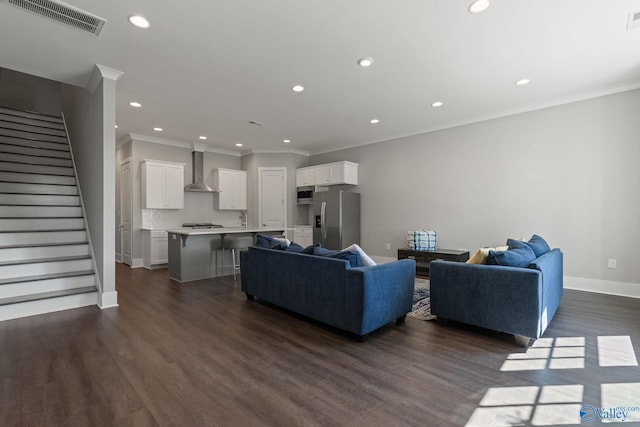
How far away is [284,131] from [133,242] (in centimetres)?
397

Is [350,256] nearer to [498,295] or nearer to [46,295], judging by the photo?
[498,295]

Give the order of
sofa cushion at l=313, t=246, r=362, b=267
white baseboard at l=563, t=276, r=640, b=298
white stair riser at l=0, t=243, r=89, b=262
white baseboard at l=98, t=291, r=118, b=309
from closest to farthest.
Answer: sofa cushion at l=313, t=246, r=362, b=267 → white baseboard at l=98, t=291, r=118, b=309 → white stair riser at l=0, t=243, r=89, b=262 → white baseboard at l=563, t=276, r=640, b=298

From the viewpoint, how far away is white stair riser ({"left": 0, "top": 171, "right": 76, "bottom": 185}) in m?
4.70

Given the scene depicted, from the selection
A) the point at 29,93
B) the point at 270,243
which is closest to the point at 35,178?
the point at 29,93

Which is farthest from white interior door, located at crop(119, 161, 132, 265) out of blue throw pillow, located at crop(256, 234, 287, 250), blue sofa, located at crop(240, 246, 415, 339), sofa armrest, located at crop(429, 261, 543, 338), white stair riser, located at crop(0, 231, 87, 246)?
sofa armrest, located at crop(429, 261, 543, 338)

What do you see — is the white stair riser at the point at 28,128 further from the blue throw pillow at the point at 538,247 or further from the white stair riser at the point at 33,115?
the blue throw pillow at the point at 538,247

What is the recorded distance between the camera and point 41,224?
171 inches

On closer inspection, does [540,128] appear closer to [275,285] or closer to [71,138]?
[275,285]

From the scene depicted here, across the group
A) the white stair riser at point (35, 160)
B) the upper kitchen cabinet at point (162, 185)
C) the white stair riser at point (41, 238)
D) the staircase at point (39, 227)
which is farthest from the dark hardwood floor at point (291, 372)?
the upper kitchen cabinet at point (162, 185)

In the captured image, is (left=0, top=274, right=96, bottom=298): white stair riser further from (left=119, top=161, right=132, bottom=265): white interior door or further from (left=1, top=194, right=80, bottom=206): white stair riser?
(left=119, top=161, right=132, bottom=265): white interior door

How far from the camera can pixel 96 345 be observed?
2.64m

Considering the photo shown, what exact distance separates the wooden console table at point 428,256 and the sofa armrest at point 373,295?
2.48m

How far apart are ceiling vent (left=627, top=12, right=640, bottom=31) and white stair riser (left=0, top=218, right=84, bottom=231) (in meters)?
6.89

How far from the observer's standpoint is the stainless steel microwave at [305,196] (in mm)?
7691
